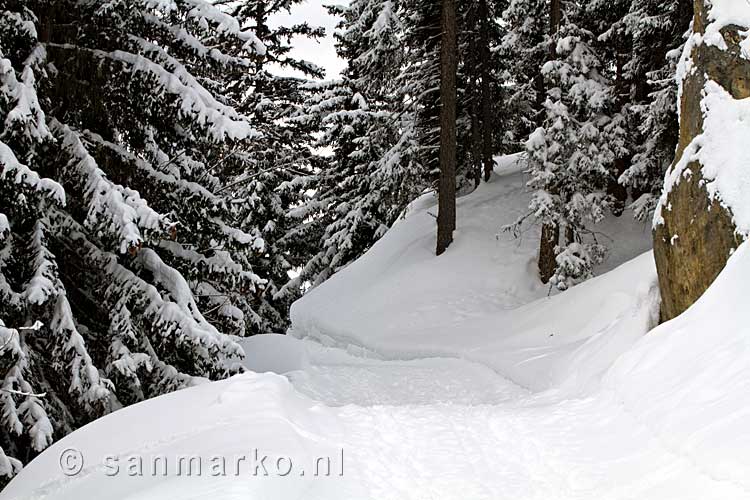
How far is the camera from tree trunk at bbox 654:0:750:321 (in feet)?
22.3

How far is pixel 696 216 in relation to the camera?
7102 millimetres

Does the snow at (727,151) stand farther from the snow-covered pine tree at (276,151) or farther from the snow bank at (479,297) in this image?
the snow-covered pine tree at (276,151)

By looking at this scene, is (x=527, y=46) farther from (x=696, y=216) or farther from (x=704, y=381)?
(x=704, y=381)


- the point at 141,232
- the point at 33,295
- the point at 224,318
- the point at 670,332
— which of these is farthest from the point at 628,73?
the point at 33,295

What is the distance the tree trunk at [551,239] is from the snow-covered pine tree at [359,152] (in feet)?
14.3

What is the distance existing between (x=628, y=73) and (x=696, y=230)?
11.0 metres

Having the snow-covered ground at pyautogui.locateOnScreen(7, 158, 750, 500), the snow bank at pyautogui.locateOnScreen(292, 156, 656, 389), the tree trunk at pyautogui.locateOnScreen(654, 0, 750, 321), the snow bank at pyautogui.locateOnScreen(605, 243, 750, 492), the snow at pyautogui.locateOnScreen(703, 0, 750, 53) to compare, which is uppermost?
the snow at pyautogui.locateOnScreen(703, 0, 750, 53)

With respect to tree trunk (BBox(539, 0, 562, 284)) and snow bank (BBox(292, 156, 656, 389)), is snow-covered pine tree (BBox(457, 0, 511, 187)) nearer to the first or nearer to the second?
snow bank (BBox(292, 156, 656, 389))

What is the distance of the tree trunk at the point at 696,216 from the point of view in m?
6.79

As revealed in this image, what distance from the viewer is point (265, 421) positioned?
205 inches

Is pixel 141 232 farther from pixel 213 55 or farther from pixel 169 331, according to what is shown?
pixel 213 55

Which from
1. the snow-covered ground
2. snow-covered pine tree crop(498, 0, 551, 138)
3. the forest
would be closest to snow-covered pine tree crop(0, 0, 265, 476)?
the forest

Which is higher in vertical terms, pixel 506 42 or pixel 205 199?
pixel 506 42

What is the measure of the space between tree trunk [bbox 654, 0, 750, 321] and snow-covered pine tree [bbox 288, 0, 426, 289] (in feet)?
32.6
